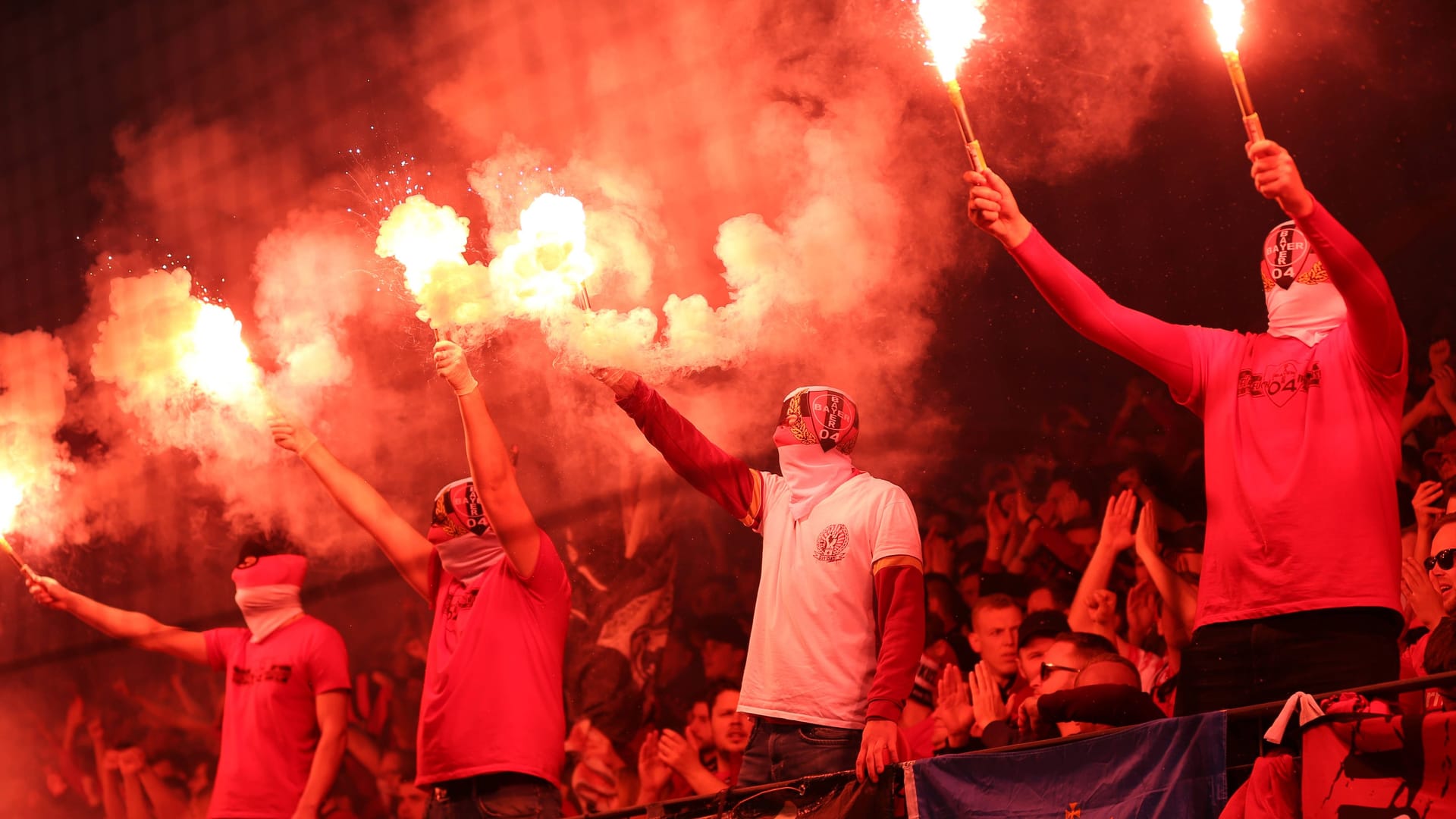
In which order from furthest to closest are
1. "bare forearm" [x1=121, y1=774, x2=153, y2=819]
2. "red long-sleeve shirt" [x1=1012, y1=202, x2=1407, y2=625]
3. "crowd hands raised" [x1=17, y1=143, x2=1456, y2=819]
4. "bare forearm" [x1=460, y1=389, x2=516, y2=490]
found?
"bare forearm" [x1=121, y1=774, x2=153, y2=819] → "bare forearm" [x1=460, y1=389, x2=516, y2=490] → "crowd hands raised" [x1=17, y1=143, x2=1456, y2=819] → "red long-sleeve shirt" [x1=1012, y1=202, x2=1407, y2=625]

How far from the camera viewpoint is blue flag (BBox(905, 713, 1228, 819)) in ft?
9.82

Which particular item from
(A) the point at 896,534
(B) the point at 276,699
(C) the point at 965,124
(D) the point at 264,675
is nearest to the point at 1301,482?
(A) the point at 896,534

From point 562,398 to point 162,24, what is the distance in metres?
3.43

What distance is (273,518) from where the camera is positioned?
22.1 ft

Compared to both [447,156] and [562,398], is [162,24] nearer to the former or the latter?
[447,156]

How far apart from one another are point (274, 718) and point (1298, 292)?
3.73m

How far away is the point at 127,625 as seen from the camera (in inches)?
250

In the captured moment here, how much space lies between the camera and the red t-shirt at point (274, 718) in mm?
5156

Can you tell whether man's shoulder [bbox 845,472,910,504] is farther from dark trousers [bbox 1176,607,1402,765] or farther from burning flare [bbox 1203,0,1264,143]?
burning flare [bbox 1203,0,1264,143]

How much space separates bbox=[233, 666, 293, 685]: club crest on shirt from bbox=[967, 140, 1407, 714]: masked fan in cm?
323

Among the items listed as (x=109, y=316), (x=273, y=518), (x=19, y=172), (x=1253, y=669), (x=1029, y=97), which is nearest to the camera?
(x=1253, y=669)

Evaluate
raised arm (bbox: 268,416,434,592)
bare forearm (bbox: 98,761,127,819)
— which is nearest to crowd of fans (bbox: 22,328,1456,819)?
raised arm (bbox: 268,416,434,592)

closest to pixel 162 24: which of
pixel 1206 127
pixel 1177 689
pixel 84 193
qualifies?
pixel 84 193

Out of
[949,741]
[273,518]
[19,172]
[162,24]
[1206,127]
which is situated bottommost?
[949,741]
